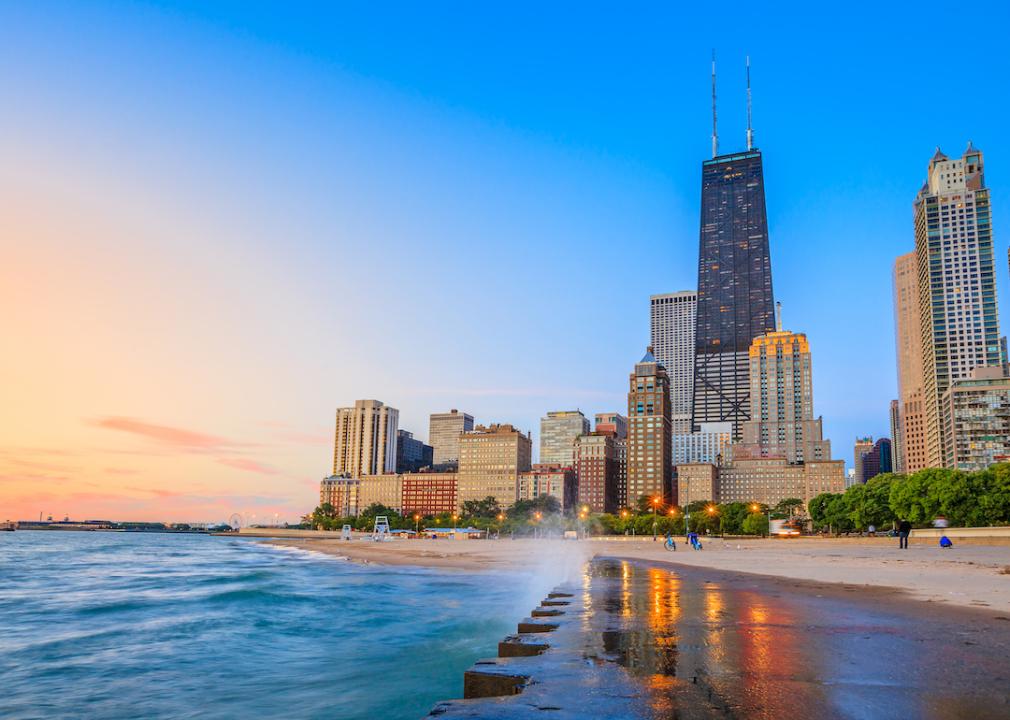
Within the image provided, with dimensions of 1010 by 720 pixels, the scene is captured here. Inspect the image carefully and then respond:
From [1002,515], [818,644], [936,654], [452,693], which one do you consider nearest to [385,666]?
[452,693]

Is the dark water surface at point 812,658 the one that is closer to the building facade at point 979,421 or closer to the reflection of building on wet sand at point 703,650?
the reflection of building on wet sand at point 703,650

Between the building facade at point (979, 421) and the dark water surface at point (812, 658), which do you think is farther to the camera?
the building facade at point (979, 421)

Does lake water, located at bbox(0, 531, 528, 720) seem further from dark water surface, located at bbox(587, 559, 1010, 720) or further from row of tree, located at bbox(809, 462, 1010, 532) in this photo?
row of tree, located at bbox(809, 462, 1010, 532)

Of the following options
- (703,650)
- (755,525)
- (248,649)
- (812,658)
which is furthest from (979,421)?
(703,650)

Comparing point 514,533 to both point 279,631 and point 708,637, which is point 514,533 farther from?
point 708,637

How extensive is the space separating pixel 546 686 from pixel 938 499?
94.9 metres

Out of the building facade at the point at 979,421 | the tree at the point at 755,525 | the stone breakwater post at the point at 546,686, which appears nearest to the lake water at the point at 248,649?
the stone breakwater post at the point at 546,686

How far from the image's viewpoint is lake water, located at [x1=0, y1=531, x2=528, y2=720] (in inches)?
540

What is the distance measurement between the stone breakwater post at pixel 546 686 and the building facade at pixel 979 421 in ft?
682

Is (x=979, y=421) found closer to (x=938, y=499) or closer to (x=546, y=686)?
(x=938, y=499)

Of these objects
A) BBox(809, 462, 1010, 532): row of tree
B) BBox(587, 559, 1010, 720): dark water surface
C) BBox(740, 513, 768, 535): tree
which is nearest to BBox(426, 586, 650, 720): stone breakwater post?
BBox(587, 559, 1010, 720): dark water surface

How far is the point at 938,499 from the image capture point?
274ft

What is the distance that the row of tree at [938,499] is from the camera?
260ft

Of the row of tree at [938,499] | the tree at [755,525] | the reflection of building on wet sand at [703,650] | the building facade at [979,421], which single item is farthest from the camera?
the building facade at [979,421]
